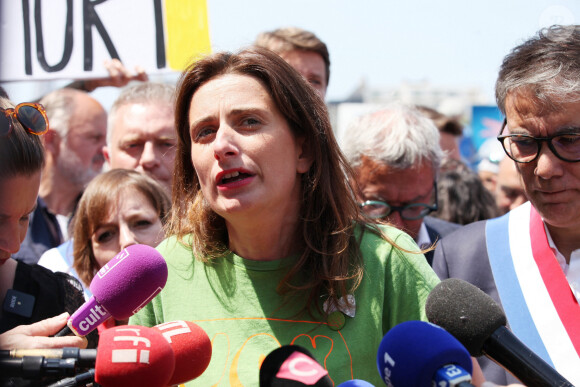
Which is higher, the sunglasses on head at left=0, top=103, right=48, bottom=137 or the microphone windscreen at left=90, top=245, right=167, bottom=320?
the sunglasses on head at left=0, top=103, right=48, bottom=137

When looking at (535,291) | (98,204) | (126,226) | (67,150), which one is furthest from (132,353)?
(67,150)

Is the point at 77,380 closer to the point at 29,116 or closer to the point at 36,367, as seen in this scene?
the point at 36,367

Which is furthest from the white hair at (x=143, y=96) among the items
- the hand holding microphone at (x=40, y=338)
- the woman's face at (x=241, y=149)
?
the hand holding microphone at (x=40, y=338)

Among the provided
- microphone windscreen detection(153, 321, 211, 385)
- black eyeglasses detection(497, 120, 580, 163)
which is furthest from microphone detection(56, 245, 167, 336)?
black eyeglasses detection(497, 120, 580, 163)

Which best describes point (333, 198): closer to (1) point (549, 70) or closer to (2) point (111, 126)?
(1) point (549, 70)

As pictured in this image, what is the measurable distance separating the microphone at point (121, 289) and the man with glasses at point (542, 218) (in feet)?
4.37

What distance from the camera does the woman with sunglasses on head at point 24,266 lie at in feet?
6.38

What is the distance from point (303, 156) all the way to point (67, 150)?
119 inches

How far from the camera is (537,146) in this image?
2562mm

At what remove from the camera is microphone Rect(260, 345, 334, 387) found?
1510 mm

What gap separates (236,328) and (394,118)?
2206mm

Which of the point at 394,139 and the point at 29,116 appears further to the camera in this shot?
the point at 394,139

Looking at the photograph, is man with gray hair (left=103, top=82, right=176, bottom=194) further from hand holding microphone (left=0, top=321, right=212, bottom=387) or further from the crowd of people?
hand holding microphone (left=0, top=321, right=212, bottom=387)

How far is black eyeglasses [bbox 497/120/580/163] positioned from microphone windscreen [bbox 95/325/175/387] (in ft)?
5.44
